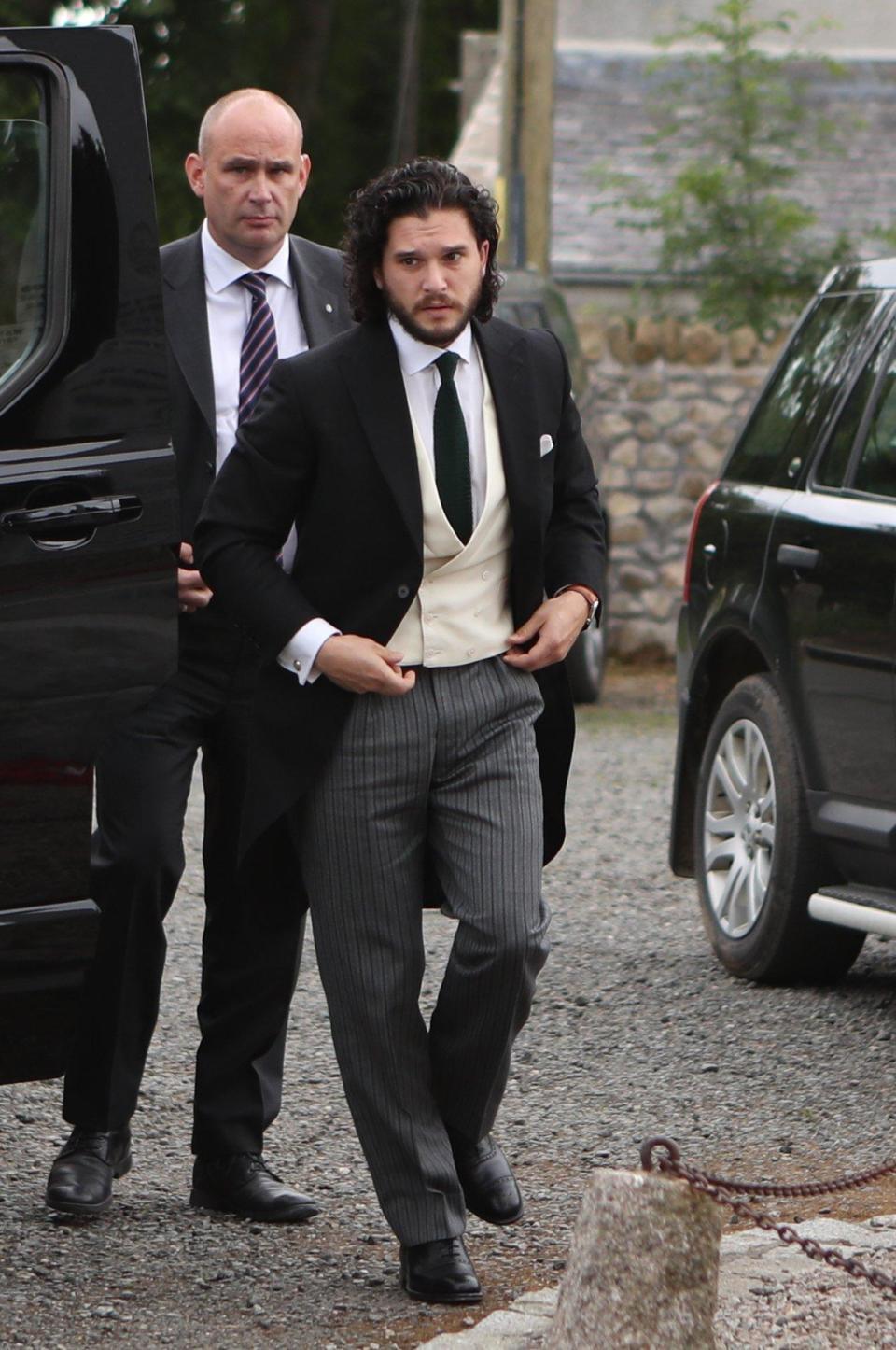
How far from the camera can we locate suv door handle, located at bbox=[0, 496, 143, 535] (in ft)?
12.8

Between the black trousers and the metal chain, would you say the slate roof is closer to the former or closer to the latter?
the black trousers

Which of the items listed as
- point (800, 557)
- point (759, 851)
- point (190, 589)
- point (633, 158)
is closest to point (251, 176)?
point (190, 589)

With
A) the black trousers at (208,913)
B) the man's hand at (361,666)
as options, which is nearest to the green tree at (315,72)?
the black trousers at (208,913)

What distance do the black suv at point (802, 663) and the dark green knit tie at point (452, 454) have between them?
2138mm

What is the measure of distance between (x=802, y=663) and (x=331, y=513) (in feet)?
8.45

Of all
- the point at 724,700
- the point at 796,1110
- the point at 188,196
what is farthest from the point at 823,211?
the point at 796,1110

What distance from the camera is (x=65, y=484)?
3975mm

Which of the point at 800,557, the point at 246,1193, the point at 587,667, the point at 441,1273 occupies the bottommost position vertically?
the point at 587,667

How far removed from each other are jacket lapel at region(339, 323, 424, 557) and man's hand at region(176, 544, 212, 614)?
0.52 meters

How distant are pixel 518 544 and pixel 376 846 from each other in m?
0.55

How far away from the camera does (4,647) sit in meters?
3.82

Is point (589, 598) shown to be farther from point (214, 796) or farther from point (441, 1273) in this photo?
point (441, 1273)

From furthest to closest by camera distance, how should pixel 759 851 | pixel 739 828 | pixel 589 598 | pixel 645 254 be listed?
pixel 645 254 < pixel 739 828 < pixel 759 851 < pixel 589 598

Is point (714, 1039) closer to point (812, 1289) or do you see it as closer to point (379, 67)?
point (812, 1289)
